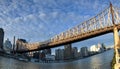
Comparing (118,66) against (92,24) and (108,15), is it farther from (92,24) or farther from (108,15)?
(92,24)

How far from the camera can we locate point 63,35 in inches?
2067

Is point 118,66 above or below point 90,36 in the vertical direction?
below

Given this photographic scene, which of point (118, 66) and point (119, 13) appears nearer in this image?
point (118, 66)

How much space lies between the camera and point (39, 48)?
203 ft

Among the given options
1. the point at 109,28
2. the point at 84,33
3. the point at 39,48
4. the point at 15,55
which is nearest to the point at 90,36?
the point at 84,33

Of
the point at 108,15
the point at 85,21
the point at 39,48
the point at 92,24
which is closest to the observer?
the point at 108,15

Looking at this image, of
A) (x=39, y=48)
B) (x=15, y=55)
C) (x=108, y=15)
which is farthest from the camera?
(x=15, y=55)

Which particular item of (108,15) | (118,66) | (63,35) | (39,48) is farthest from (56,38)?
(118,66)

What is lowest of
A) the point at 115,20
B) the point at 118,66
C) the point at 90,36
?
the point at 118,66

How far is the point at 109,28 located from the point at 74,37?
10.0 meters

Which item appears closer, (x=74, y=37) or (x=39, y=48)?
(x=74, y=37)

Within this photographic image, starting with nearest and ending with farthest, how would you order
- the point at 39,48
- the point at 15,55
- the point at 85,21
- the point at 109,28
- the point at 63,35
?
the point at 109,28 → the point at 85,21 → the point at 63,35 → the point at 39,48 → the point at 15,55

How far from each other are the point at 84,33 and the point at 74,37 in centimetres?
311

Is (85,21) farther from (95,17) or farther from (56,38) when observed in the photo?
(56,38)
